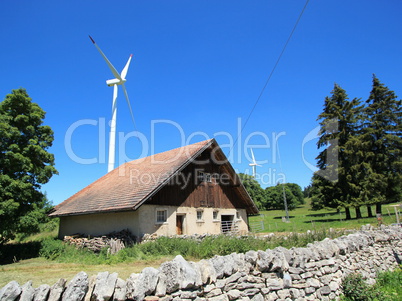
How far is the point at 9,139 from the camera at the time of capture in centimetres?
1392

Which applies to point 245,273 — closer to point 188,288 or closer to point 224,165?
point 188,288

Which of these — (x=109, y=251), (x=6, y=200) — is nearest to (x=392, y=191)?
(x=109, y=251)

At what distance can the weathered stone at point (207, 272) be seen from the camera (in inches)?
196

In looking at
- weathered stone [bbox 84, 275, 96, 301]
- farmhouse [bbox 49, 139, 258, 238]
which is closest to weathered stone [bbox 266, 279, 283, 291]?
weathered stone [bbox 84, 275, 96, 301]

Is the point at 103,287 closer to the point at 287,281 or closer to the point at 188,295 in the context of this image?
the point at 188,295

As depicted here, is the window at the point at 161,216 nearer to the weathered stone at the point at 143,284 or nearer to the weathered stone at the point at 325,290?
the weathered stone at the point at 325,290

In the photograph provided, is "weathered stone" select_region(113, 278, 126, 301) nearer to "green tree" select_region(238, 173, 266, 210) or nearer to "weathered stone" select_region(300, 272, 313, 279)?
"weathered stone" select_region(300, 272, 313, 279)

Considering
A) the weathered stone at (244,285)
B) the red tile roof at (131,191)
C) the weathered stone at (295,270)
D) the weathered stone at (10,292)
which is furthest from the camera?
the red tile roof at (131,191)

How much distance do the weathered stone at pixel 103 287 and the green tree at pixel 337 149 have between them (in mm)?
28313

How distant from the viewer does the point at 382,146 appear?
2947 cm

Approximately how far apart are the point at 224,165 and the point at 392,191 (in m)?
20.5

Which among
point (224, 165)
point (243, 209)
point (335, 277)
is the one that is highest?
point (224, 165)

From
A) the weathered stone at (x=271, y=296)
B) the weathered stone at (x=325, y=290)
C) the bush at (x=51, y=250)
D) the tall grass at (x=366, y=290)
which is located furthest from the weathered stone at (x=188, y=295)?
the bush at (x=51, y=250)

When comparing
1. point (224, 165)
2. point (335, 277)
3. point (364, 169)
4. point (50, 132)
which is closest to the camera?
point (335, 277)
